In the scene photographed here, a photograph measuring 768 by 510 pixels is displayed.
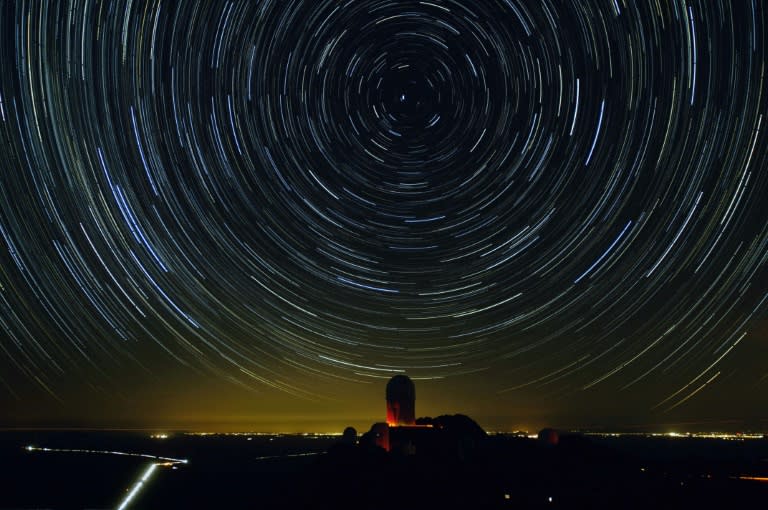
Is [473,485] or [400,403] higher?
[400,403]

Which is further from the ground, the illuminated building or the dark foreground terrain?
the illuminated building

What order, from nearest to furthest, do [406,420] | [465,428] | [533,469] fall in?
[533,469]
[406,420]
[465,428]

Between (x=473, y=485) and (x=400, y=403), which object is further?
(x=400, y=403)

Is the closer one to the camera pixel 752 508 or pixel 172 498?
pixel 752 508

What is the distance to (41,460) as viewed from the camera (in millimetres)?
90000

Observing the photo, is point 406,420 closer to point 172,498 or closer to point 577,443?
point 577,443

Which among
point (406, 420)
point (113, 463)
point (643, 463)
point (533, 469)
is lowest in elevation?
point (533, 469)

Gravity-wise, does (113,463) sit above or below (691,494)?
above

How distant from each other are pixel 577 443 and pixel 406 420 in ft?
33.4

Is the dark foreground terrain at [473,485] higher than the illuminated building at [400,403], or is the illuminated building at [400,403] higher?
the illuminated building at [400,403]

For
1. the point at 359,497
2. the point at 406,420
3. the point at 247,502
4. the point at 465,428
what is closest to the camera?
the point at 359,497

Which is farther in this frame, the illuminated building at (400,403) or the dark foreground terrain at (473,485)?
the illuminated building at (400,403)

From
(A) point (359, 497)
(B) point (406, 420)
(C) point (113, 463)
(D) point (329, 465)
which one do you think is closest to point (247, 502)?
(D) point (329, 465)

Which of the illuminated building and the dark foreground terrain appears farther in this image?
the illuminated building
